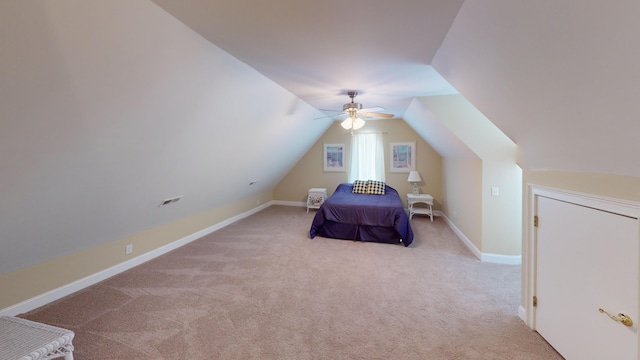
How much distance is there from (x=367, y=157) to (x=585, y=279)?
17.1 feet

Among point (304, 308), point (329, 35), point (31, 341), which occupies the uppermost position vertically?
point (329, 35)

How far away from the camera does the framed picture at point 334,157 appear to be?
6910 mm

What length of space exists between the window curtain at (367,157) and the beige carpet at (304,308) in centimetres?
300

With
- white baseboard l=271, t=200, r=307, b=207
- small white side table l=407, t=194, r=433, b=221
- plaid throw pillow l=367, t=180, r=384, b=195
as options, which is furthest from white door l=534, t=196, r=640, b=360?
white baseboard l=271, t=200, r=307, b=207

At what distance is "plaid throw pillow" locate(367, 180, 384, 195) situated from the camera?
5.86 m

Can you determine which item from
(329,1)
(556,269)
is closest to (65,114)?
(329,1)

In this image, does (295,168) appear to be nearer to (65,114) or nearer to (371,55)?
(371,55)

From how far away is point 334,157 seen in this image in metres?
6.96

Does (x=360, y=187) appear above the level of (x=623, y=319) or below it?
above

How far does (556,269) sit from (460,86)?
5.61 feet

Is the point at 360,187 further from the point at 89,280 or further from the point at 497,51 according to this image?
the point at 89,280

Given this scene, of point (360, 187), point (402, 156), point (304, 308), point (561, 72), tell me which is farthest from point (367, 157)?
point (561, 72)

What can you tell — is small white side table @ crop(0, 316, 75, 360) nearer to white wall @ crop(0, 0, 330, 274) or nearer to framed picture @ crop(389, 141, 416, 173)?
white wall @ crop(0, 0, 330, 274)

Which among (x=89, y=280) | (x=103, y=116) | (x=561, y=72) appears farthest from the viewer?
(x=89, y=280)
